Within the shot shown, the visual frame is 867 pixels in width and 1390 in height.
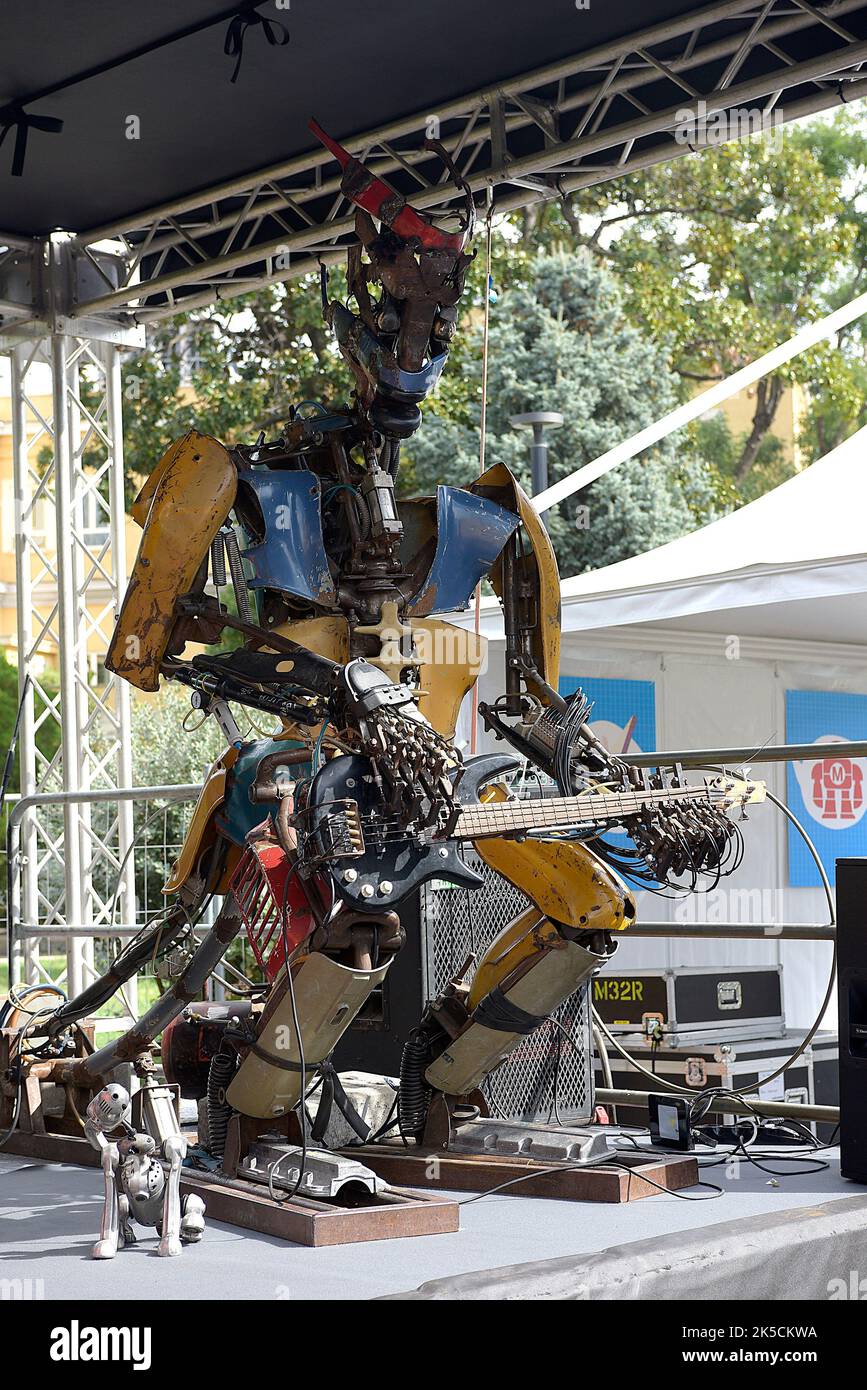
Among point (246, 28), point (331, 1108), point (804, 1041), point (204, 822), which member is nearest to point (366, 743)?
point (204, 822)

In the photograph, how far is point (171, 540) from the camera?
14.4ft

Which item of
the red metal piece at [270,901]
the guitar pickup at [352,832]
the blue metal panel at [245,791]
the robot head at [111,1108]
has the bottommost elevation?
the robot head at [111,1108]

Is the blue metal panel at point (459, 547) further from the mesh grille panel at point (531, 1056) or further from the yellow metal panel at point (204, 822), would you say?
the mesh grille panel at point (531, 1056)

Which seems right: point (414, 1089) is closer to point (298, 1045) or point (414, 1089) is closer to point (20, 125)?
point (298, 1045)

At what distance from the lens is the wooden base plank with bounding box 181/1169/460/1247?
383 cm

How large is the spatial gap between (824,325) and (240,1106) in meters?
6.79

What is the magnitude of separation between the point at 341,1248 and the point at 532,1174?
0.83 m

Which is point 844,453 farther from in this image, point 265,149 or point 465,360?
point 465,360

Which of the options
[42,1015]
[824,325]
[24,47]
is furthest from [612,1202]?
[824,325]

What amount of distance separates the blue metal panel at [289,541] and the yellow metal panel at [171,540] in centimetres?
10

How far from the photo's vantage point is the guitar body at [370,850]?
3.98 metres

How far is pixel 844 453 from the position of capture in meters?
9.05

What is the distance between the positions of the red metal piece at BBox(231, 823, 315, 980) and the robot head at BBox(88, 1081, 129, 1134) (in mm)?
543

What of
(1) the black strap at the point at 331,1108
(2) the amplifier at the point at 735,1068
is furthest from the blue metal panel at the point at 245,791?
(2) the amplifier at the point at 735,1068
